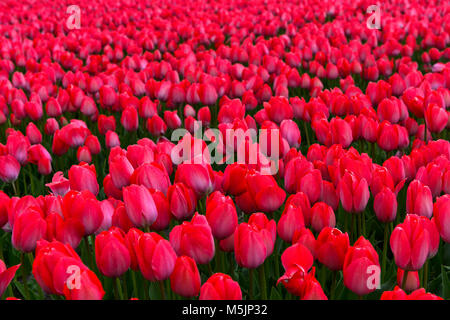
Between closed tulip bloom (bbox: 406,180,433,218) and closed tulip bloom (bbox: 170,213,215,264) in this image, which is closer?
closed tulip bloom (bbox: 170,213,215,264)

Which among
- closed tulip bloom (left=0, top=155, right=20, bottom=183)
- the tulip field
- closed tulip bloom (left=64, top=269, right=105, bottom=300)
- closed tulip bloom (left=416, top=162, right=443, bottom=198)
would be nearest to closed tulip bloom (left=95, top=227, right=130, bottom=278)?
the tulip field

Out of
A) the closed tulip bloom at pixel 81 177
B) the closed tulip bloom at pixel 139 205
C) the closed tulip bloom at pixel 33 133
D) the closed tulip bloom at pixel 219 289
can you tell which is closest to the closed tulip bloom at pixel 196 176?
the closed tulip bloom at pixel 139 205

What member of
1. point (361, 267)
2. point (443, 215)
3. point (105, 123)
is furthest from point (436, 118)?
point (105, 123)

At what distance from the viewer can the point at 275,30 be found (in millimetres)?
7430

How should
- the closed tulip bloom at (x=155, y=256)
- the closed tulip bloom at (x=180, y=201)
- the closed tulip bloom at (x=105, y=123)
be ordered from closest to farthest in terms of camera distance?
the closed tulip bloom at (x=155, y=256) < the closed tulip bloom at (x=180, y=201) < the closed tulip bloom at (x=105, y=123)

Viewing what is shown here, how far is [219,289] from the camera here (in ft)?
4.45

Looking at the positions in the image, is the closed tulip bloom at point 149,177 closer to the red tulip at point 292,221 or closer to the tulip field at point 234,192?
the tulip field at point 234,192

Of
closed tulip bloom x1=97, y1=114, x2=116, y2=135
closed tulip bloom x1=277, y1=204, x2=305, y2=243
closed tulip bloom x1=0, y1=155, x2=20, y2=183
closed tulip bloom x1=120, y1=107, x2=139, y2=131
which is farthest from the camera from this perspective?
closed tulip bloom x1=97, y1=114, x2=116, y2=135

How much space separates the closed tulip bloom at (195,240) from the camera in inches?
61.7

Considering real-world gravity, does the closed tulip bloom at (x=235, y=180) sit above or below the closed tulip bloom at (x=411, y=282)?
above

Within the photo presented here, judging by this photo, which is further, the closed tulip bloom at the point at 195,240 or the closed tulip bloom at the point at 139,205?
the closed tulip bloom at the point at 139,205

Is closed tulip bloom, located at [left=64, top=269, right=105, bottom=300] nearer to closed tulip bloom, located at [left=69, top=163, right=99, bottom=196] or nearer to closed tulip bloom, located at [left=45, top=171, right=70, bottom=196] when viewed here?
closed tulip bloom, located at [left=69, top=163, right=99, bottom=196]

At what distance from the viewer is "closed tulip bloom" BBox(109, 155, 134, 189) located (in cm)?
211
